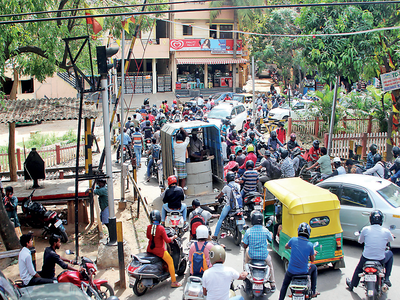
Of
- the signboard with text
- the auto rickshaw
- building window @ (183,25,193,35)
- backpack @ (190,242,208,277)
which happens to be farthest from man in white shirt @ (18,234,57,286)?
building window @ (183,25,193,35)

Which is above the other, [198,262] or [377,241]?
[377,241]

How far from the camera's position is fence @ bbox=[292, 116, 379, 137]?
1750 cm

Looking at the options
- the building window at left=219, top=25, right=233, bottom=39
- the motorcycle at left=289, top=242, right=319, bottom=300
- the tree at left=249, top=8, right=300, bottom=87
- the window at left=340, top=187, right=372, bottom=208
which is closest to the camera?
the motorcycle at left=289, top=242, right=319, bottom=300

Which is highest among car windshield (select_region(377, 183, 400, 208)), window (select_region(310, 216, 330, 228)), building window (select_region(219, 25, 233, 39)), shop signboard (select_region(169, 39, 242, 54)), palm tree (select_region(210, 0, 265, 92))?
palm tree (select_region(210, 0, 265, 92))

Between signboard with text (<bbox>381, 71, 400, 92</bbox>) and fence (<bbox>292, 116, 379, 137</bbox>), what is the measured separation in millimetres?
4891

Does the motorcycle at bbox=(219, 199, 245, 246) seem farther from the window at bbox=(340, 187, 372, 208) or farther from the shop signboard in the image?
the shop signboard

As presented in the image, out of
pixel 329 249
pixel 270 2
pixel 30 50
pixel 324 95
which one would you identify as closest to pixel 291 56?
pixel 270 2

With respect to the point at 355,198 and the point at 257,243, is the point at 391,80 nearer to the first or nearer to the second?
the point at 355,198

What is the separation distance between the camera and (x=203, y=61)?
35344 mm

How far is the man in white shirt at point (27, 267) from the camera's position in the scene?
579cm

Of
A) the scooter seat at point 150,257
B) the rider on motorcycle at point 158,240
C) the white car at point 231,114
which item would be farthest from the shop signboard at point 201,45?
the scooter seat at point 150,257

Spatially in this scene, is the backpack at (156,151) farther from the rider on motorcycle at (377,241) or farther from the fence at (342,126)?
the rider on motorcycle at (377,241)

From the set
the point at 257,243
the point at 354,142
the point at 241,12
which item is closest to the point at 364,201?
the point at 257,243

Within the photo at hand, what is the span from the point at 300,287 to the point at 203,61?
3123cm
